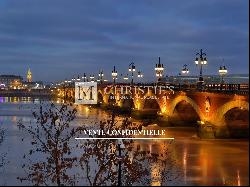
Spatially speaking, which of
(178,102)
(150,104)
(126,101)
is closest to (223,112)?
(178,102)

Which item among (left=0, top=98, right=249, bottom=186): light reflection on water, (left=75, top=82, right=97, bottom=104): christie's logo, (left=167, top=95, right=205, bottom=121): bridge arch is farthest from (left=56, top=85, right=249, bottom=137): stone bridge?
(left=75, top=82, right=97, bottom=104): christie's logo

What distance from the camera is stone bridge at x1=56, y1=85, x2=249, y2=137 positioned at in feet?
180

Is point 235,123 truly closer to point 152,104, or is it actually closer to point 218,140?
point 218,140

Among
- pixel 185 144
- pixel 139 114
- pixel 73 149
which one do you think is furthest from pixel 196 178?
pixel 139 114

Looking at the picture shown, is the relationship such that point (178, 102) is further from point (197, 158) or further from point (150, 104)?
point (197, 158)

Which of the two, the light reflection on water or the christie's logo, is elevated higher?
the christie's logo

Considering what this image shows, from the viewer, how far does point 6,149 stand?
4891cm

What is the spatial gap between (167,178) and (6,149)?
65.9ft

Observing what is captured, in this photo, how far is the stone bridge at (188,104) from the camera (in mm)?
54938

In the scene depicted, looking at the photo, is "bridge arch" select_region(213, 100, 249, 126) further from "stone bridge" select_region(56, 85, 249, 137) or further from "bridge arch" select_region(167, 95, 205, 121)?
Result: "bridge arch" select_region(167, 95, 205, 121)

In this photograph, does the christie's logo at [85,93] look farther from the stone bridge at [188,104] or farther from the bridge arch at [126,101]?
the bridge arch at [126,101]

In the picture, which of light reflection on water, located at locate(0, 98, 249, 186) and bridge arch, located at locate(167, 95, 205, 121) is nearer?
light reflection on water, located at locate(0, 98, 249, 186)

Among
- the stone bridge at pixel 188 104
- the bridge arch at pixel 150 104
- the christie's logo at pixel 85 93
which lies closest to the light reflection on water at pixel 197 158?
the stone bridge at pixel 188 104

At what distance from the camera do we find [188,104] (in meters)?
80.5
